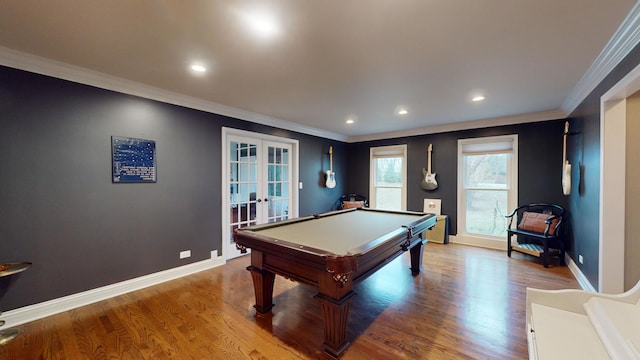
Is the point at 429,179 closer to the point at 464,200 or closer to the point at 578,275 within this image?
the point at 464,200

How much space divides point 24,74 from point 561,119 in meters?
6.77

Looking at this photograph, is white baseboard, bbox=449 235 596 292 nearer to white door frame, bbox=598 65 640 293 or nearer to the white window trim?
the white window trim

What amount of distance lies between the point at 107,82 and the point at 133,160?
86cm

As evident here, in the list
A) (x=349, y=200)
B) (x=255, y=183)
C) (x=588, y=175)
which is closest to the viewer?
(x=588, y=175)

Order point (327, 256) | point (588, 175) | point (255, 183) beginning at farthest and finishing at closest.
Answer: point (255, 183) → point (588, 175) → point (327, 256)

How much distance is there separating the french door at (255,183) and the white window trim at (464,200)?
3.29 metres

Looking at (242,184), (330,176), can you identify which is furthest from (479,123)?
(242,184)

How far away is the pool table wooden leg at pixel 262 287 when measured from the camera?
7.63 feet

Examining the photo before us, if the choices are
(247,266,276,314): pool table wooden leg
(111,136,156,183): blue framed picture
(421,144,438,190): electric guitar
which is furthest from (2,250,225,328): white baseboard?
(421,144,438,190): electric guitar

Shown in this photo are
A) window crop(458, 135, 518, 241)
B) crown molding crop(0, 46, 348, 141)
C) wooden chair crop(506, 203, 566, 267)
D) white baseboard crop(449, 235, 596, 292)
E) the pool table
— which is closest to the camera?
the pool table

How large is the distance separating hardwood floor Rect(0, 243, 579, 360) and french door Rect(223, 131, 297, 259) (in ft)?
3.46

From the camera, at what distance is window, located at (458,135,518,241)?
14.7ft

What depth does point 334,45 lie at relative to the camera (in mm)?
2012

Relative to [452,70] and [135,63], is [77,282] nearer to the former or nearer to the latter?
[135,63]
